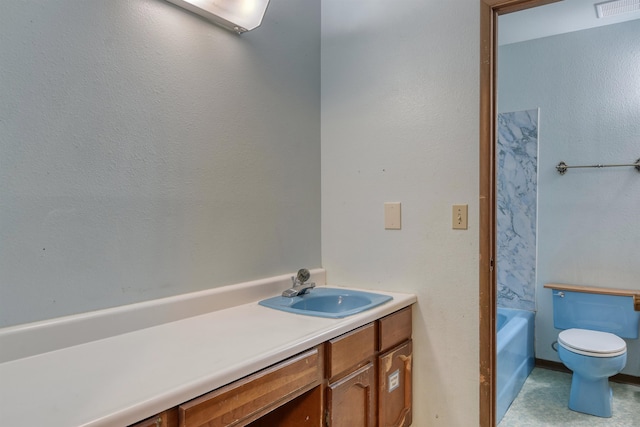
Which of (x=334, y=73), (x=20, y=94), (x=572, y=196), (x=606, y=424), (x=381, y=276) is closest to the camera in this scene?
(x=20, y=94)

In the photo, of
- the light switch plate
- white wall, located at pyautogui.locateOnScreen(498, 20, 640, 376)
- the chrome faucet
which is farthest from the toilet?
the chrome faucet

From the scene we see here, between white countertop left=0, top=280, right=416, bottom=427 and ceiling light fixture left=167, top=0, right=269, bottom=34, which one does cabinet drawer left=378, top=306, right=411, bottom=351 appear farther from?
ceiling light fixture left=167, top=0, right=269, bottom=34

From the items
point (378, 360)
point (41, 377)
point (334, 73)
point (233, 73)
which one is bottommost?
point (378, 360)

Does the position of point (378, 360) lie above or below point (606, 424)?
above

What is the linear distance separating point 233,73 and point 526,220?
2.44m

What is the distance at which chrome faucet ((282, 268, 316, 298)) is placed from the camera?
5.46 ft

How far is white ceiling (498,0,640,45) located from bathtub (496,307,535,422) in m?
1.92

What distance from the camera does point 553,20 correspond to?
2.63m

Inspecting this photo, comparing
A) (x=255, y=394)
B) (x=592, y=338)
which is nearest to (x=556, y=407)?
(x=592, y=338)

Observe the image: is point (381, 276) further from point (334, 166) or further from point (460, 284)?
point (334, 166)

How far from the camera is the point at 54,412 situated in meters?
0.73

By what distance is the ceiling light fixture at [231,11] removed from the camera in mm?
1399

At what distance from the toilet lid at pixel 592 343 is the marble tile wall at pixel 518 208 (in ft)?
1.47

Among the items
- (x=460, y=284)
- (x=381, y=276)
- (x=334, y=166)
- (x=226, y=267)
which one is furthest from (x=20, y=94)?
(x=460, y=284)
